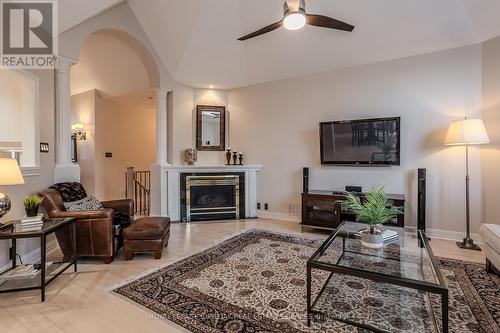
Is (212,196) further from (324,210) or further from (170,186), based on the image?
(324,210)

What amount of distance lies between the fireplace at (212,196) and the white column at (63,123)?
201 centimetres

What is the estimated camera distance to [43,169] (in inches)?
127

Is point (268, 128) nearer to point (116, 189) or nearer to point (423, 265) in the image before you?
point (423, 265)

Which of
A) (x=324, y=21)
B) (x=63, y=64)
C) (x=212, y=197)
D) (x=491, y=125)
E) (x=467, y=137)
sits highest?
(x=324, y=21)

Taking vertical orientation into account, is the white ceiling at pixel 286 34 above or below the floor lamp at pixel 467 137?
above

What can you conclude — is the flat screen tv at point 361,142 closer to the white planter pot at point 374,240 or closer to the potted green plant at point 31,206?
the white planter pot at point 374,240

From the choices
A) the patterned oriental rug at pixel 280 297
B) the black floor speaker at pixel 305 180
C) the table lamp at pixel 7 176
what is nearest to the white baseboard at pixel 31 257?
the table lamp at pixel 7 176

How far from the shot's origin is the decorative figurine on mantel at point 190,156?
17.5ft

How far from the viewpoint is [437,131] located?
3834mm

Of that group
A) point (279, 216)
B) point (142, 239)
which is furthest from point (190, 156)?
point (142, 239)

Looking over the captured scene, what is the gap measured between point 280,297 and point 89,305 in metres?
1.59

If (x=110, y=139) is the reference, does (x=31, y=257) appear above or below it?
below

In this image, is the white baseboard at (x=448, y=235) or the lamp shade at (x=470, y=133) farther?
the white baseboard at (x=448, y=235)

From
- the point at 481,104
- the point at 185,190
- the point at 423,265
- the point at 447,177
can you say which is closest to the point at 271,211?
the point at 185,190
